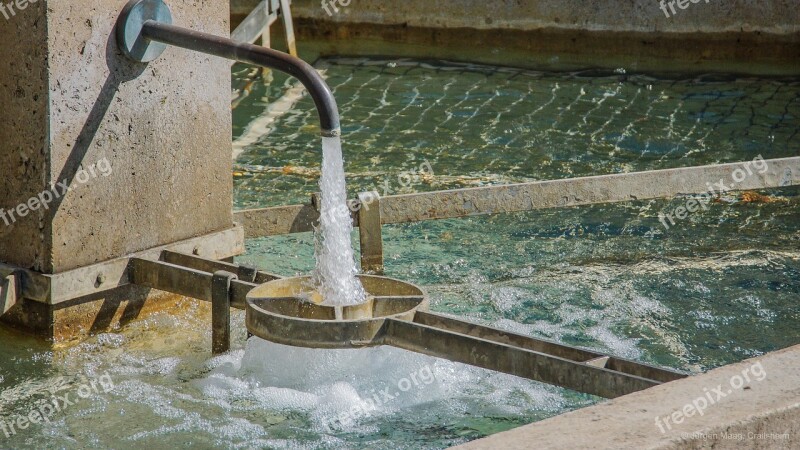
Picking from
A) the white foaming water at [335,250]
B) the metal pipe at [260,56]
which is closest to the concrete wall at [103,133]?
the metal pipe at [260,56]

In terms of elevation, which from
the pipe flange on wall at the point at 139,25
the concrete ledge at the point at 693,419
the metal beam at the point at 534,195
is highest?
the pipe flange on wall at the point at 139,25

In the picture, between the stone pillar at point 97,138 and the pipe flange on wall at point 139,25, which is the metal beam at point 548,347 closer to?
the stone pillar at point 97,138

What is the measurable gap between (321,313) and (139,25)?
5.00 ft

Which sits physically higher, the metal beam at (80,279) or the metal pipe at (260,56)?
the metal pipe at (260,56)

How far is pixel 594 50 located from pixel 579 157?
4379 millimetres

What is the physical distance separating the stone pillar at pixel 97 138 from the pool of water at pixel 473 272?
0.47 m

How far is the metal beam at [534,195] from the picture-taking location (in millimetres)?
6047

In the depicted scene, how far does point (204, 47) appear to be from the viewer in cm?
493

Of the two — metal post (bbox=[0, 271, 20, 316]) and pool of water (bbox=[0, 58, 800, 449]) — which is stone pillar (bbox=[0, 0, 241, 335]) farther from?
pool of water (bbox=[0, 58, 800, 449])

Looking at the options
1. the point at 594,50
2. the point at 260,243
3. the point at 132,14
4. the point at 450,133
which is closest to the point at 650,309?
Result: the point at 260,243

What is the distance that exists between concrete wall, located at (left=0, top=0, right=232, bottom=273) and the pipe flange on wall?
0.05m

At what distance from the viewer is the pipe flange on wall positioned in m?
5.15

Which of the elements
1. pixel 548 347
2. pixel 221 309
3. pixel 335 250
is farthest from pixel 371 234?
pixel 548 347

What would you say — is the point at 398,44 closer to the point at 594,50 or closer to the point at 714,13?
the point at 594,50
